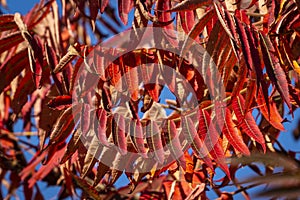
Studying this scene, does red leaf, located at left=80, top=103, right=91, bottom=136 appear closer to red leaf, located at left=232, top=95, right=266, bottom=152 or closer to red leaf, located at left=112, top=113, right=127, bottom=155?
red leaf, located at left=112, top=113, right=127, bottom=155

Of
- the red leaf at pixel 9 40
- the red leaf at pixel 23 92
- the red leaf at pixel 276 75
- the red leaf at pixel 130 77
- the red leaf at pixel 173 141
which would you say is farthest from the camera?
the red leaf at pixel 23 92

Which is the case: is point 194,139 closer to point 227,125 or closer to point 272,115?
point 227,125

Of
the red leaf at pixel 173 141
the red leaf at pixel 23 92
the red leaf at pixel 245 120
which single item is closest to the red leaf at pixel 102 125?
the red leaf at pixel 173 141

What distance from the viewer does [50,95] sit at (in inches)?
53.5

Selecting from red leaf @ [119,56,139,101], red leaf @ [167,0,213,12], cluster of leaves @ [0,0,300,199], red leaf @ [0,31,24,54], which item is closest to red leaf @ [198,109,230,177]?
cluster of leaves @ [0,0,300,199]

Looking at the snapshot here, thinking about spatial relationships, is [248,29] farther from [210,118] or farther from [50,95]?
[50,95]

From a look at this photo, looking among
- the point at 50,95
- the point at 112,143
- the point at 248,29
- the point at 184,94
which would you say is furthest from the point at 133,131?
the point at 50,95

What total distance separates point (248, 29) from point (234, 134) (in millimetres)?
196

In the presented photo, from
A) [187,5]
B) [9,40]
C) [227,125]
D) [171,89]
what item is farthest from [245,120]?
[9,40]

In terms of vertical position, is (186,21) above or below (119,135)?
above

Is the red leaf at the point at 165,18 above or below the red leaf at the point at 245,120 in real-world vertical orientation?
above

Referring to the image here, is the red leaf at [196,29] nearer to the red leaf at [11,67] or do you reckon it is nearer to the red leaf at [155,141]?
the red leaf at [155,141]

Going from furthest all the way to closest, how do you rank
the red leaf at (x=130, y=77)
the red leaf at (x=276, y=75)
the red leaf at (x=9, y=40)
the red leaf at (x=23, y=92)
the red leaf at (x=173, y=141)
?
the red leaf at (x=23, y=92) < the red leaf at (x=9, y=40) < the red leaf at (x=130, y=77) < the red leaf at (x=173, y=141) < the red leaf at (x=276, y=75)

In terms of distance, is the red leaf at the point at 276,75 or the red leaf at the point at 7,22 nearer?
the red leaf at the point at 276,75
